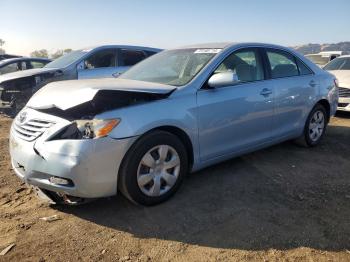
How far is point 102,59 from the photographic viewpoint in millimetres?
9195

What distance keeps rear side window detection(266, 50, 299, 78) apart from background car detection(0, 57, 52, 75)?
8.58 meters

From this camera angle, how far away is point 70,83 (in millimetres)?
4145

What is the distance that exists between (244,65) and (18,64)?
29.8ft

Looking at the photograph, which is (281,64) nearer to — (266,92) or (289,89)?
A: (289,89)

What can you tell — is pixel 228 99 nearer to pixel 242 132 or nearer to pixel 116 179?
pixel 242 132

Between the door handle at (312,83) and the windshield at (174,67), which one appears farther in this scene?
the door handle at (312,83)

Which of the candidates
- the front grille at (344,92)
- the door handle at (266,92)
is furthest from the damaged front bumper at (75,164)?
the front grille at (344,92)

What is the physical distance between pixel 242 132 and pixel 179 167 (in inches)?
40.9

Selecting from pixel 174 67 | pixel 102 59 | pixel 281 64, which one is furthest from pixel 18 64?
pixel 281 64

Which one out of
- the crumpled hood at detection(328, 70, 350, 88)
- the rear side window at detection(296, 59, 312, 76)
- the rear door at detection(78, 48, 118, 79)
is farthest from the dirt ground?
the rear door at detection(78, 48, 118, 79)

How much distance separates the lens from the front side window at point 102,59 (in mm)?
9021

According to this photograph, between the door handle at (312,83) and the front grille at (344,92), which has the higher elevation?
the door handle at (312,83)

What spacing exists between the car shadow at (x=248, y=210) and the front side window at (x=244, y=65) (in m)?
1.17

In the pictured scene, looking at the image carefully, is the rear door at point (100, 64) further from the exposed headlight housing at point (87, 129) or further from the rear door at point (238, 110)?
the exposed headlight housing at point (87, 129)
